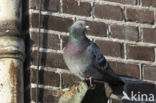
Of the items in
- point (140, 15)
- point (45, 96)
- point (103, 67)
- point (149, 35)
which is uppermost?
point (140, 15)

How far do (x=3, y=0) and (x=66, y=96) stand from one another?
0.65 metres

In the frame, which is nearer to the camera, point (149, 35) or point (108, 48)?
point (108, 48)

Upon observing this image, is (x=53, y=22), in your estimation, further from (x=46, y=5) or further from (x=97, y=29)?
(x=97, y=29)

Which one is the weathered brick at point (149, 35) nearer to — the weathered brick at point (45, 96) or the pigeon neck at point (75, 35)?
the pigeon neck at point (75, 35)

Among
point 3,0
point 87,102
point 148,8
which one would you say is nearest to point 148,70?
point 148,8

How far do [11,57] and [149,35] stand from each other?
2.57ft

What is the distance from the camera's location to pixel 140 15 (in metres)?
3.61

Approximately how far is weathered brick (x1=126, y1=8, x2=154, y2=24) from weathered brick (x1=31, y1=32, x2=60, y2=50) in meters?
0.44

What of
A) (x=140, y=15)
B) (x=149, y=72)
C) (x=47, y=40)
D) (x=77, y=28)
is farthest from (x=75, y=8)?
(x=149, y=72)

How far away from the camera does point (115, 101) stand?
3.40 metres

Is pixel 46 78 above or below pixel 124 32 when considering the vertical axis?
below

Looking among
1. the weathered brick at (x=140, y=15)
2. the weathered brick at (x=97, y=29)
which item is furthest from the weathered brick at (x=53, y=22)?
the weathered brick at (x=140, y=15)

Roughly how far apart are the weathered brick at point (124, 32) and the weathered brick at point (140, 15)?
6 centimetres

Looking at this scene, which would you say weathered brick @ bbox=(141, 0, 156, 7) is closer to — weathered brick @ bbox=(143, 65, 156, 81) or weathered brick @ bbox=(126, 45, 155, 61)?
weathered brick @ bbox=(126, 45, 155, 61)
